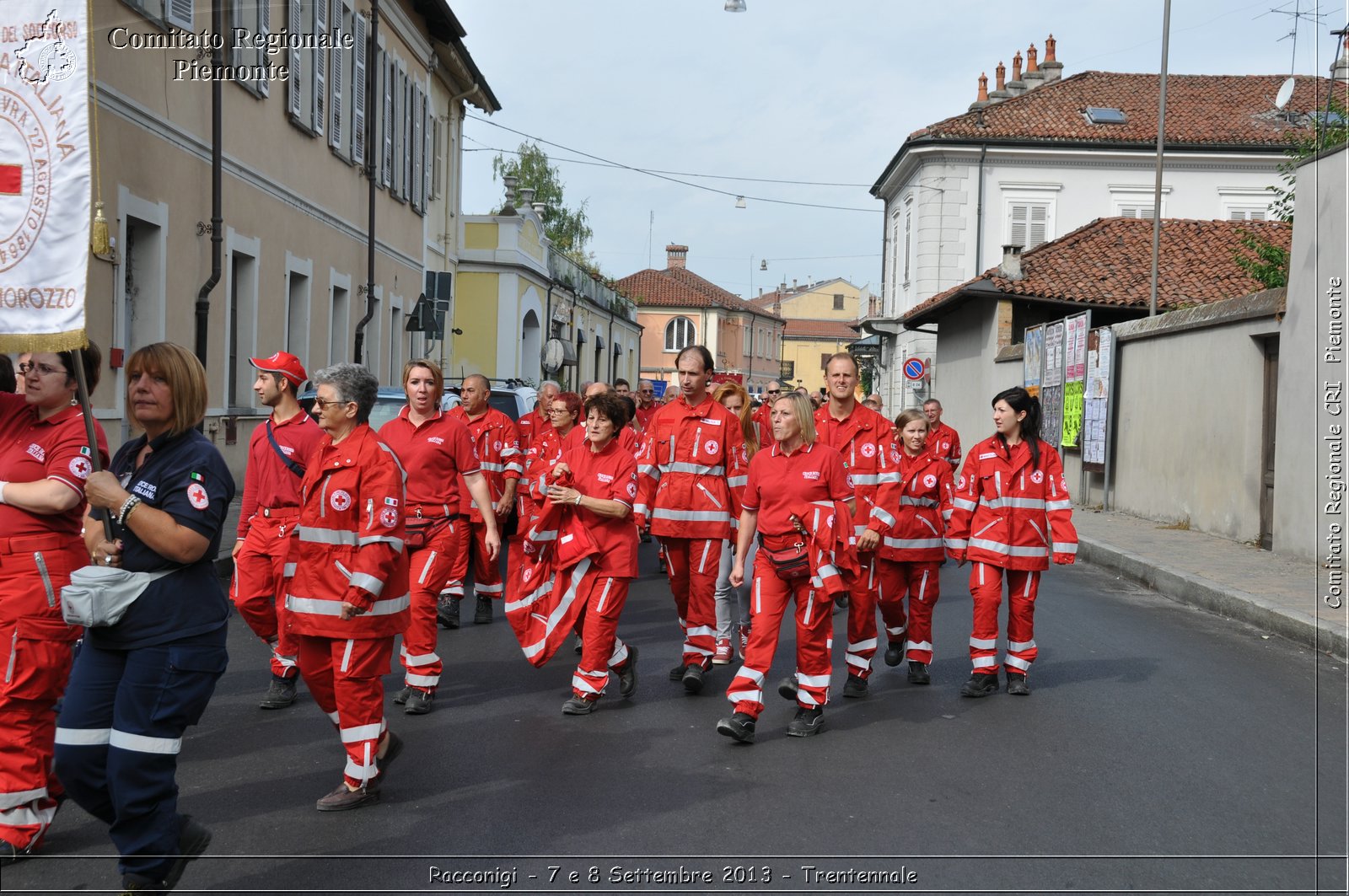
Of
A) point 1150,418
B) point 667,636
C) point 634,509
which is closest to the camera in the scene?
point 634,509

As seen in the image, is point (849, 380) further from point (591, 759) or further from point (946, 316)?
point (946, 316)

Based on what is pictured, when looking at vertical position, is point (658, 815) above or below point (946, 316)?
below

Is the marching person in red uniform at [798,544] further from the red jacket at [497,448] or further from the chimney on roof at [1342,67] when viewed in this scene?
the chimney on roof at [1342,67]

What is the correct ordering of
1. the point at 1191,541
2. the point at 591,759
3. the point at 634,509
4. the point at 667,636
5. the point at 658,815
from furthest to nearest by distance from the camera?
the point at 1191,541 → the point at 667,636 → the point at 634,509 → the point at 591,759 → the point at 658,815

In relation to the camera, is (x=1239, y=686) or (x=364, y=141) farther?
(x=364, y=141)

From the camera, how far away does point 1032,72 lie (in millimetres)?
51875

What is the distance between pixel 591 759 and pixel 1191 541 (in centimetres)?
1171

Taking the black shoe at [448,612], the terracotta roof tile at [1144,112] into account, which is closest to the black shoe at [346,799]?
the black shoe at [448,612]

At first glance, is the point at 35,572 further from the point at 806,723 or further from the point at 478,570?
the point at 478,570

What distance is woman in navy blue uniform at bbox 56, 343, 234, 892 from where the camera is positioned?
433 cm

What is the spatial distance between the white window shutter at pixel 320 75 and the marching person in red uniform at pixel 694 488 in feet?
48.6

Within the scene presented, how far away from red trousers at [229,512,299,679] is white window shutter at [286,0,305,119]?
46.8 ft

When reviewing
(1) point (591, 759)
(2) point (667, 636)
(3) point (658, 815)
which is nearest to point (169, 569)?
(3) point (658, 815)

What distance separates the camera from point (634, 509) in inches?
316
